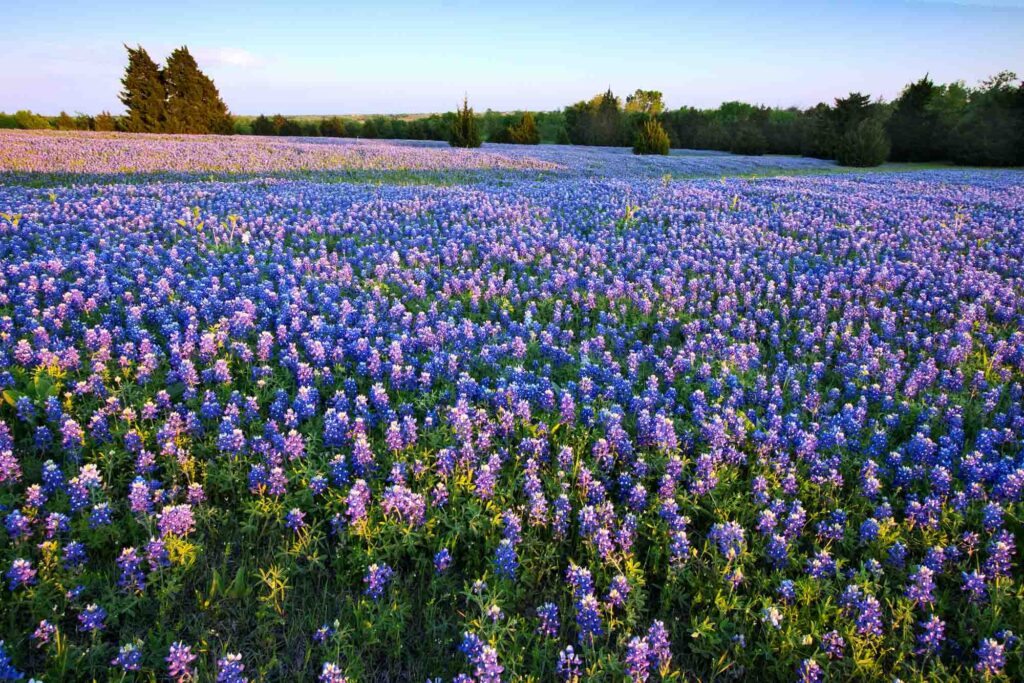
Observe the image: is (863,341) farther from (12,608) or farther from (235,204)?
(235,204)

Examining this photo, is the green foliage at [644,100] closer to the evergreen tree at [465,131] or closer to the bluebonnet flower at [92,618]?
the evergreen tree at [465,131]

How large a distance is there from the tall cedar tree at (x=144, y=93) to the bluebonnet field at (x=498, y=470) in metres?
48.2

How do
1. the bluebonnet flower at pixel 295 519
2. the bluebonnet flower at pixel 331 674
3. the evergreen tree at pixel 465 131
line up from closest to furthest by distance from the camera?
the bluebonnet flower at pixel 331 674
the bluebonnet flower at pixel 295 519
the evergreen tree at pixel 465 131

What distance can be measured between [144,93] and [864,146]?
54.6 meters

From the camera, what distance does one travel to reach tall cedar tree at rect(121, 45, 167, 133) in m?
46.6

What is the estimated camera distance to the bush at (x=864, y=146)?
33.9 m

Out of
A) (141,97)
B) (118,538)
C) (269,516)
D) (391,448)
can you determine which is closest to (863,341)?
(391,448)

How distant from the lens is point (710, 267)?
782cm

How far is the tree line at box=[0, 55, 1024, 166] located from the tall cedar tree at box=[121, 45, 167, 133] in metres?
0.08

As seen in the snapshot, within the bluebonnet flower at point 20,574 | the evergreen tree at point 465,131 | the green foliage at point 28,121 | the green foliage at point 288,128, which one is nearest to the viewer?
the bluebonnet flower at point 20,574

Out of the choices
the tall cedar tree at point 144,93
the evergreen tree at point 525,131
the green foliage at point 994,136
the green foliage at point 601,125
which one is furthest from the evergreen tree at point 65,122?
the green foliage at point 994,136

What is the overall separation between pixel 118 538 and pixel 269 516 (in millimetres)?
728

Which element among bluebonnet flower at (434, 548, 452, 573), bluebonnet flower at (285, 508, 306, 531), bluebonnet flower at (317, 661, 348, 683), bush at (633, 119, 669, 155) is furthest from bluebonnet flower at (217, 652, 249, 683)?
bush at (633, 119, 669, 155)

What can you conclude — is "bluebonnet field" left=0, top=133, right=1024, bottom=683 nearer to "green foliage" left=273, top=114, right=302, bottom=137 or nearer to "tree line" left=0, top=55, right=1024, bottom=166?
"tree line" left=0, top=55, right=1024, bottom=166
